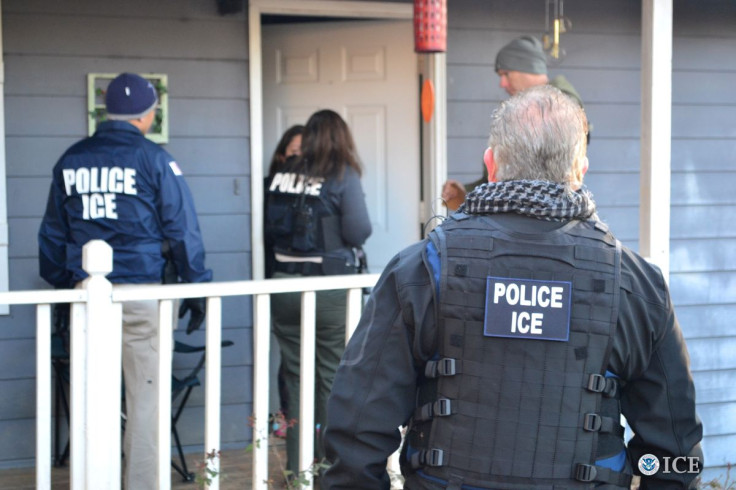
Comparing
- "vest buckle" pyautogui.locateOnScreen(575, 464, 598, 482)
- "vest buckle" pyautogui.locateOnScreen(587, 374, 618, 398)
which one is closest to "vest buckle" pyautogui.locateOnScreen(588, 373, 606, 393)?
"vest buckle" pyautogui.locateOnScreen(587, 374, 618, 398)

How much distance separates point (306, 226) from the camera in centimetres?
410

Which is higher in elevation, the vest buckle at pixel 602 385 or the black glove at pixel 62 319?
the vest buckle at pixel 602 385

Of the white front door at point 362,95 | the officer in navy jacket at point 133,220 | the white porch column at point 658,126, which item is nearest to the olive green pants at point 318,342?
the officer in navy jacket at point 133,220

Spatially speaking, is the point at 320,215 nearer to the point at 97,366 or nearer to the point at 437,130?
the point at 437,130

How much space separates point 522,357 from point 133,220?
7.61ft

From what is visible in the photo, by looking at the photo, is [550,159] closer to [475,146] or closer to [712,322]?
[475,146]

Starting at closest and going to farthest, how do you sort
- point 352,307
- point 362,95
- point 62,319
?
point 352,307, point 62,319, point 362,95

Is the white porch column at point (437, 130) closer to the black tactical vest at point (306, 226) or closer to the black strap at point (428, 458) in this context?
the black tactical vest at point (306, 226)

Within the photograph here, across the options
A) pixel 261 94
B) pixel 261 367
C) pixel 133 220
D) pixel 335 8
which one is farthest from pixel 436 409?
pixel 335 8

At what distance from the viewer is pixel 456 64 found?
→ 16.6ft

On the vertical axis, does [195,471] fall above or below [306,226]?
Result: below

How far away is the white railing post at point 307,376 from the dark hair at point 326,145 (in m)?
1.05

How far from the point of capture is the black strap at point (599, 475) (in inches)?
65.6

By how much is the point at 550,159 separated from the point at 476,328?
35 centimetres
